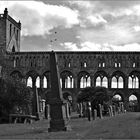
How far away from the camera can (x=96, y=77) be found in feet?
251

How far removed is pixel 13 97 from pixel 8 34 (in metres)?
47.1

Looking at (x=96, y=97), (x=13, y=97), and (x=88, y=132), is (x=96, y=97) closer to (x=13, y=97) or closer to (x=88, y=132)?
(x=13, y=97)

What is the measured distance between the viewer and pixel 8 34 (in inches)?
3086

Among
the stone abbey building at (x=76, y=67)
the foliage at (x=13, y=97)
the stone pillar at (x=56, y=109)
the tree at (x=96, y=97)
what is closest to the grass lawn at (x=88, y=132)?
the stone pillar at (x=56, y=109)

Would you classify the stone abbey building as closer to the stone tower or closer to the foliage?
the stone tower

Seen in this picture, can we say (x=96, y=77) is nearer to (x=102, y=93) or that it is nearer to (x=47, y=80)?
(x=47, y=80)

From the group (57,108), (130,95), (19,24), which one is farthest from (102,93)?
(19,24)

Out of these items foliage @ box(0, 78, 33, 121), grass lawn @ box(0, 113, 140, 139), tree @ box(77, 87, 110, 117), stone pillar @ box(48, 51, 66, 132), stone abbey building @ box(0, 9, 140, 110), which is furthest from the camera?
stone abbey building @ box(0, 9, 140, 110)

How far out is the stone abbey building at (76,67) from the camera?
247 ft

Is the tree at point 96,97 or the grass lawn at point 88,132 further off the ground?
the tree at point 96,97

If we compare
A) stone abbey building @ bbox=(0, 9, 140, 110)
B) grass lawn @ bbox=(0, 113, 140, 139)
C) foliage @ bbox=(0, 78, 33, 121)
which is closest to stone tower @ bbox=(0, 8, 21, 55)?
stone abbey building @ bbox=(0, 9, 140, 110)

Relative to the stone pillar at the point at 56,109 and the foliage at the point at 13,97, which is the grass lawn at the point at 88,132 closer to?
the stone pillar at the point at 56,109

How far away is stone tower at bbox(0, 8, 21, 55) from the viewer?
7662 cm

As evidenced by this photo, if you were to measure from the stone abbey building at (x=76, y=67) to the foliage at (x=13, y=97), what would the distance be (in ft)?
132
